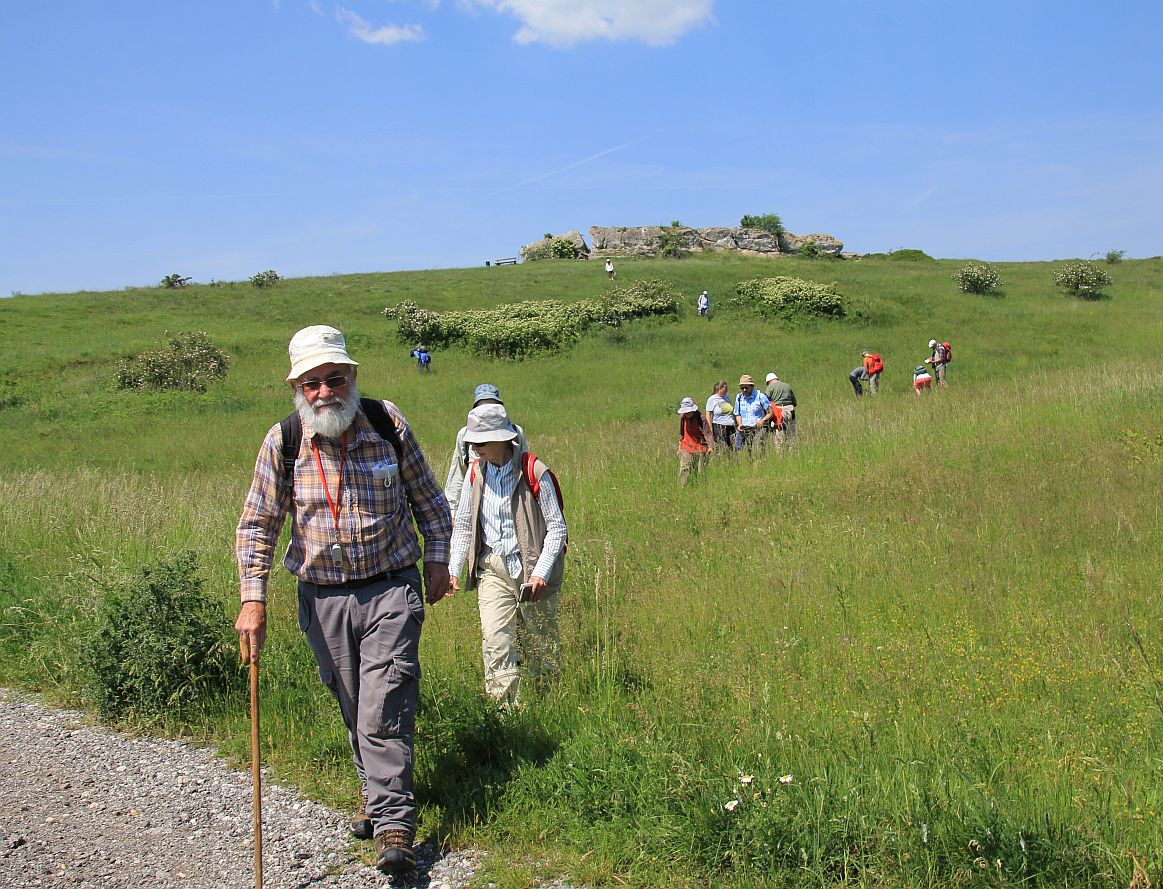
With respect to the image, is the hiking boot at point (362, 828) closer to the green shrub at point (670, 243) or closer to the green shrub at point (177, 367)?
the green shrub at point (177, 367)

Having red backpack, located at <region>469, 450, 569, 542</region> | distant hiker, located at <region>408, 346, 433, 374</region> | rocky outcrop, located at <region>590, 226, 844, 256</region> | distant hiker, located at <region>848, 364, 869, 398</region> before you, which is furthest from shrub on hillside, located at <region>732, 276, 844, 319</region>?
red backpack, located at <region>469, 450, 569, 542</region>

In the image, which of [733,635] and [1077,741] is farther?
[733,635]

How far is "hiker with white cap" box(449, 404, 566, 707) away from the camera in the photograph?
4.98 metres

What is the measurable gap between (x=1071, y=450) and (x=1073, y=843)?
28.1 feet

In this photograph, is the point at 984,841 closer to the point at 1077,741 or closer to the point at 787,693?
the point at 1077,741

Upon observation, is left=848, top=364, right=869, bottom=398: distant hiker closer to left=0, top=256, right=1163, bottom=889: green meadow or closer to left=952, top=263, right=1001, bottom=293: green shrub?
left=0, top=256, right=1163, bottom=889: green meadow

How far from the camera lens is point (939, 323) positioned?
128 feet

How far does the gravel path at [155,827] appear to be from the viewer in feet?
12.0

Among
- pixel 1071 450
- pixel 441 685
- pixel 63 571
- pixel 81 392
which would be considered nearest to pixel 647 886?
pixel 441 685

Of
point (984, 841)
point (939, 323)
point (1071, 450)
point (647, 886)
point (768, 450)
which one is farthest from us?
point (939, 323)

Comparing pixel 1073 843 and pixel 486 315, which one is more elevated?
pixel 486 315

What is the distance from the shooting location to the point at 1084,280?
46250 mm

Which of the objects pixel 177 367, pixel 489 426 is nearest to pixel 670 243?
pixel 177 367

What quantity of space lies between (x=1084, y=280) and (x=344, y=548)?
51.5 m
